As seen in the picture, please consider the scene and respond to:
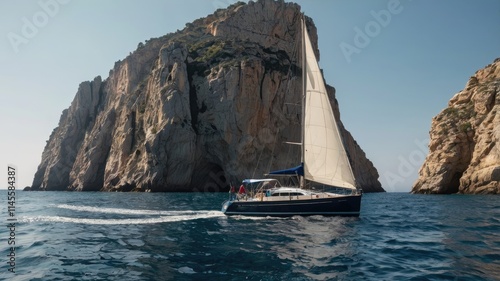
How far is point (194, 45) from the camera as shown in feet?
289

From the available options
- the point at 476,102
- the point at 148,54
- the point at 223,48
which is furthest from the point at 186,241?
the point at 148,54

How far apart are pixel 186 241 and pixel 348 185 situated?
13980mm

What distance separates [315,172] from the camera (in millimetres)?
26078

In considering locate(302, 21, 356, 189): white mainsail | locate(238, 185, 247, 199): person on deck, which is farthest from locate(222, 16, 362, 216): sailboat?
locate(238, 185, 247, 199): person on deck

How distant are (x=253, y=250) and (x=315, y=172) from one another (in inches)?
543

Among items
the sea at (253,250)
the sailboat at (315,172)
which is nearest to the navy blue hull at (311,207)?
the sailboat at (315,172)

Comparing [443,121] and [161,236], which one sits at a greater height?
[443,121]

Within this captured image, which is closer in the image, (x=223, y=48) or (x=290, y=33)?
(x=223, y=48)

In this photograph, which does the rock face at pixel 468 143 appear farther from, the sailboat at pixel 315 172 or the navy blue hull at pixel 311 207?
the sailboat at pixel 315 172

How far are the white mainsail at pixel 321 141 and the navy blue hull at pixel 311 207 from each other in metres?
1.28

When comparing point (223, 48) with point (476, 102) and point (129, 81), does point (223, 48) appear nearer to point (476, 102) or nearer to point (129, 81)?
point (129, 81)

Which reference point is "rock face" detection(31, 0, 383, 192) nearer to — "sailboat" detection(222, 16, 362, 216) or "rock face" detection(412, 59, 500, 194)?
"rock face" detection(412, 59, 500, 194)

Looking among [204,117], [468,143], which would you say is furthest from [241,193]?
[468,143]

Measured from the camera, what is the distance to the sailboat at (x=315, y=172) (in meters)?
24.7
